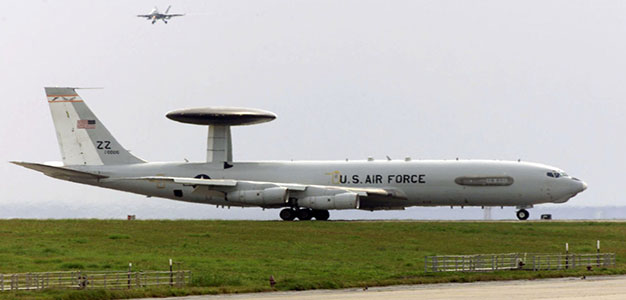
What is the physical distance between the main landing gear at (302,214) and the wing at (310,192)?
985 millimetres

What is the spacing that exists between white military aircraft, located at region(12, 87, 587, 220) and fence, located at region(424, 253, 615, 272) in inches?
965

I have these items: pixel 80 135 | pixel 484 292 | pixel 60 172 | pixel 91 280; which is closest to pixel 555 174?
pixel 60 172

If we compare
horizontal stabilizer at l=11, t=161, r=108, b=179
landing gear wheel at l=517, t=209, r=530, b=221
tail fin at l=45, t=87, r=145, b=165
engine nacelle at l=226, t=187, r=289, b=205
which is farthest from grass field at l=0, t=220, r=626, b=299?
tail fin at l=45, t=87, r=145, b=165

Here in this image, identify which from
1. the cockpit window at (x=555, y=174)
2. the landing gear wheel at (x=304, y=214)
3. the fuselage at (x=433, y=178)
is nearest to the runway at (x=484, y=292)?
the fuselage at (x=433, y=178)

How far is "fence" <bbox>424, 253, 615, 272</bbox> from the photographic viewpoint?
56.9m

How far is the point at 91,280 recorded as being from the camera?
47438 millimetres

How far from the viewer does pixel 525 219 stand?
91.0 meters

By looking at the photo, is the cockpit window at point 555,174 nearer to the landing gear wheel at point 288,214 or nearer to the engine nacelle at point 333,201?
the engine nacelle at point 333,201

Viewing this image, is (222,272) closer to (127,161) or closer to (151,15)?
(127,161)

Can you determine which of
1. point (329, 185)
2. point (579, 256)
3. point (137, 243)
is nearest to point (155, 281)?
point (137, 243)

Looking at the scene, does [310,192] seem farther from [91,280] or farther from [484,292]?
[484,292]

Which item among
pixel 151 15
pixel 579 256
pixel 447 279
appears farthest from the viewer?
pixel 151 15

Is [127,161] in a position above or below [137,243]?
above

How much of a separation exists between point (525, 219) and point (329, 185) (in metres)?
17.2
